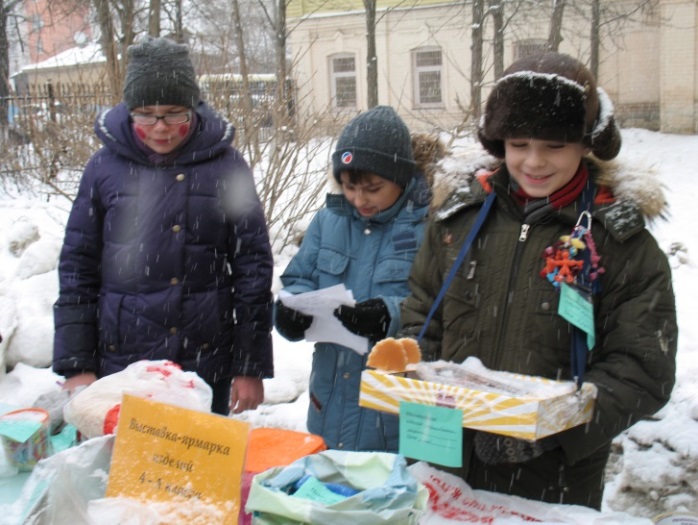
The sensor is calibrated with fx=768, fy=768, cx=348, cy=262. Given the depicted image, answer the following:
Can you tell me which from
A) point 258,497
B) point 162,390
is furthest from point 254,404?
point 258,497

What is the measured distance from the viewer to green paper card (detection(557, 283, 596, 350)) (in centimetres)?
166

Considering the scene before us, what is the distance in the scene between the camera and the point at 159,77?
8.18ft

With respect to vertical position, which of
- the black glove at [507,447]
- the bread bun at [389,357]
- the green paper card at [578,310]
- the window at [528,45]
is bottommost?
the black glove at [507,447]

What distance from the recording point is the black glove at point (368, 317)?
229 cm

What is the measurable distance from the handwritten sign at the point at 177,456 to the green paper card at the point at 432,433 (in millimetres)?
327

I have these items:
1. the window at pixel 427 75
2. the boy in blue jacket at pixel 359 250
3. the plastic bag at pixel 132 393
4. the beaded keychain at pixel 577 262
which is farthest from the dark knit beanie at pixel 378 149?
the window at pixel 427 75

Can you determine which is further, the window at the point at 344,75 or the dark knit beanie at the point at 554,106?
the window at the point at 344,75

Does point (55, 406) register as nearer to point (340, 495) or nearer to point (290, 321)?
point (290, 321)

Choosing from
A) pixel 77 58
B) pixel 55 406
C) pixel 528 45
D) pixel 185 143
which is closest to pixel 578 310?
pixel 55 406

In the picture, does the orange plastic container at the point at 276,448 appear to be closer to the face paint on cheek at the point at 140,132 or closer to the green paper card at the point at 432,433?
the green paper card at the point at 432,433

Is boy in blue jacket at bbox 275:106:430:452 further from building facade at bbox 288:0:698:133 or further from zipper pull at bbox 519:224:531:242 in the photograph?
building facade at bbox 288:0:698:133

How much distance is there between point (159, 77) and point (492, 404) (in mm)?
1642

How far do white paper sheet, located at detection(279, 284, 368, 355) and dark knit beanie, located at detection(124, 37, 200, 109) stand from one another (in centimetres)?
75

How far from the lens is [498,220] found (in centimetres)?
192
